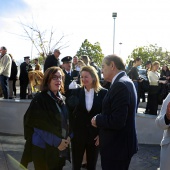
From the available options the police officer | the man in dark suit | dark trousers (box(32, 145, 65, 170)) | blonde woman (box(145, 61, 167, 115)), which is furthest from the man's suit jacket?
the police officer

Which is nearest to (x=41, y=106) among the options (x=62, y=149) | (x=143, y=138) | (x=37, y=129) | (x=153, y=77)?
(x=37, y=129)

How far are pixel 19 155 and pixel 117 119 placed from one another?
3276 millimetres

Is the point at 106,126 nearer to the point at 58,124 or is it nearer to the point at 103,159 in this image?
the point at 103,159

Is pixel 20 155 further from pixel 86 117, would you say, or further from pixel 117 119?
pixel 117 119

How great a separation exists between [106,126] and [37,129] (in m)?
0.87

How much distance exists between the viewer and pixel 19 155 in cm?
517

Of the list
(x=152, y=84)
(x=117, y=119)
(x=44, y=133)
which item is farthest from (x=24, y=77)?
(x=117, y=119)

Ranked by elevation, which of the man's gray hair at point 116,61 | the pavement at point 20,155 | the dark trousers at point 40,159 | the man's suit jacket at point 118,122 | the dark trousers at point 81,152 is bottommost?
the pavement at point 20,155

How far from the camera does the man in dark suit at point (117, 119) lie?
100 inches

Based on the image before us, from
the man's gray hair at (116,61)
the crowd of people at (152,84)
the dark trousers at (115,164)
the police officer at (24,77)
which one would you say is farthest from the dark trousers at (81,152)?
the police officer at (24,77)

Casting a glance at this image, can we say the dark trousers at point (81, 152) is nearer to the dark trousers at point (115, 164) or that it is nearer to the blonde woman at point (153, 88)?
the dark trousers at point (115, 164)

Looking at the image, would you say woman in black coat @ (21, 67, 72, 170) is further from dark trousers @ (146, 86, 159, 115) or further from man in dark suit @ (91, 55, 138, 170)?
dark trousers @ (146, 86, 159, 115)

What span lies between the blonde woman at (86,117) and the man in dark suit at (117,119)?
1.09 m

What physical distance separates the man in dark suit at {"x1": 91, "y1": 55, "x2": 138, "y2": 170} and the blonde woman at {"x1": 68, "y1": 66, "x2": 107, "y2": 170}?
1091 mm
